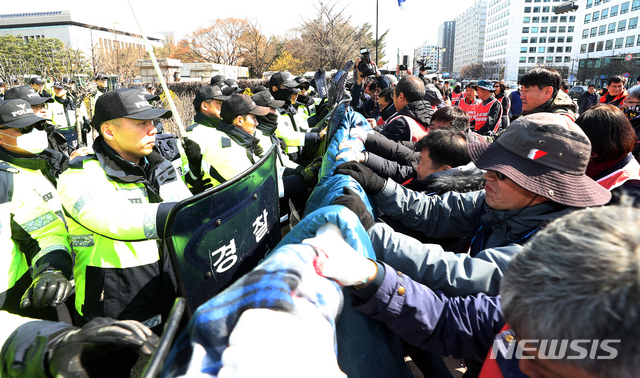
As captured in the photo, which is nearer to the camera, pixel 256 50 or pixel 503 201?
pixel 503 201

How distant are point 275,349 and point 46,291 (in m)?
1.72

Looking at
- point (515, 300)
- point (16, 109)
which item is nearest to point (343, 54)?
point (16, 109)

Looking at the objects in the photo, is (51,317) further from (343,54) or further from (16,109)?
(343,54)

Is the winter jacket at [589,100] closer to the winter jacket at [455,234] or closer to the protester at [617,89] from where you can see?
the protester at [617,89]

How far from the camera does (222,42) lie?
32.5 metres

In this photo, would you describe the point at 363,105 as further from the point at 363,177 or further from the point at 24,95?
the point at 363,177

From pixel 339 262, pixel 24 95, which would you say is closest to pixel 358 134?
pixel 339 262

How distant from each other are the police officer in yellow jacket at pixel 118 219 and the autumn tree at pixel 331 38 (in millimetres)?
23351

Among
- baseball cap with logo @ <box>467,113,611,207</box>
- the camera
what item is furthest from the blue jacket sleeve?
the camera

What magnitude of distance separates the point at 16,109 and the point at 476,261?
316cm

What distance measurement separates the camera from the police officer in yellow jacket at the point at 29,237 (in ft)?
5.86

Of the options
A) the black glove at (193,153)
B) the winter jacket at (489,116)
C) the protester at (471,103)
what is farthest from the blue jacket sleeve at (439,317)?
the protester at (471,103)

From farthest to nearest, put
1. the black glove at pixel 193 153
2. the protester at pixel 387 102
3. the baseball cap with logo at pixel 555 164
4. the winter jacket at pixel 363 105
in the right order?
the winter jacket at pixel 363 105
the protester at pixel 387 102
the black glove at pixel 193 153
the baseball cap with logo at pixel 555 164

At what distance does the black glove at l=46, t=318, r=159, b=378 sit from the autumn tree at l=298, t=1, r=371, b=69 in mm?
24605
